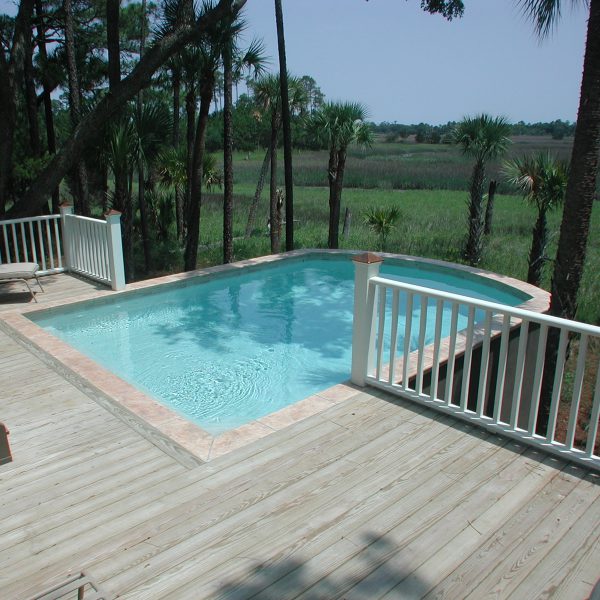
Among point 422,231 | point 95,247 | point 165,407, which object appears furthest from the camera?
point 422,231

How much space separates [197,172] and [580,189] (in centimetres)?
727

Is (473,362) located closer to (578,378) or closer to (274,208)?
(578,378)

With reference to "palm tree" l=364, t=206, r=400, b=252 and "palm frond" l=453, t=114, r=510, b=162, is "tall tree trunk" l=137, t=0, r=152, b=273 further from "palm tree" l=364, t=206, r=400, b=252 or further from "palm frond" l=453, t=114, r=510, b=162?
"palm frond" l=453, t=114, r=510, b=162

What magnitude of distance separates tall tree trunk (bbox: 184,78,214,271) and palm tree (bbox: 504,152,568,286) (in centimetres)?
534

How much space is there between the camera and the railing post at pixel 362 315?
3980 mm

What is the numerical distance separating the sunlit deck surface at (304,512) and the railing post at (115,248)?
3.15 m

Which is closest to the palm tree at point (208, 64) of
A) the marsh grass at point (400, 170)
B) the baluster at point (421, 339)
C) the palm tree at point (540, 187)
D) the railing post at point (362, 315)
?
the palm tree at point (540, 187)

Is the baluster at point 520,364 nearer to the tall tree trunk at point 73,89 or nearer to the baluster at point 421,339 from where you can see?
the baluster at point 421,339

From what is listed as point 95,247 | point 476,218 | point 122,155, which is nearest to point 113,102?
point 122,155

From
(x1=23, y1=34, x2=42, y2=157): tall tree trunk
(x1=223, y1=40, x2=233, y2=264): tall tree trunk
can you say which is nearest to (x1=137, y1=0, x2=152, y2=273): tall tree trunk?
(x1=223, y1=40, x2=233, y2=264): tall tree trunk

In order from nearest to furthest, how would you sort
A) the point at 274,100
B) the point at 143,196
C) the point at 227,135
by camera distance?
the point at 227,135 < the point at 143,196 < the point at 274,100

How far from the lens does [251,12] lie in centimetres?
952

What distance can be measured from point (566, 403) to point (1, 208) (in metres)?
8.86

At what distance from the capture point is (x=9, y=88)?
902 centimetres
